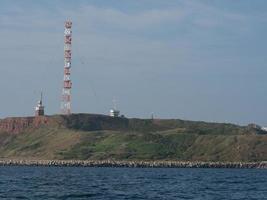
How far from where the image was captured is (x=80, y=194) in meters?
68.7

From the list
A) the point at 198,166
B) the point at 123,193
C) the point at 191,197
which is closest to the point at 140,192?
Result: the point at 123,193

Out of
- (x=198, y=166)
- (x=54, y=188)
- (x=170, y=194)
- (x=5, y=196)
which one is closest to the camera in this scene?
(x=5, y=196)

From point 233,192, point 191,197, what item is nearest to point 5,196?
point 191,197

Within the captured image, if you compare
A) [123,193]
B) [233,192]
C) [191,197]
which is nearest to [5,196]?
[123,193]

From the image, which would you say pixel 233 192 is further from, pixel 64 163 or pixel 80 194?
pixel 64 163

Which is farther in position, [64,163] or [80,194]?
[64,163]

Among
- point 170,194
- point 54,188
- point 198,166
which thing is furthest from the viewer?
point 198,166

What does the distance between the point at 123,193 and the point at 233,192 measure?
40.8 ft

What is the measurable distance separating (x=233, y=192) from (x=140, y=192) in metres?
10.2

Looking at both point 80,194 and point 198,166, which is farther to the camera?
point 198,166

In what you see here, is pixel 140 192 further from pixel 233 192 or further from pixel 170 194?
pixel 233 192

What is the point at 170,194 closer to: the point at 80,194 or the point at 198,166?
the point at 80,194

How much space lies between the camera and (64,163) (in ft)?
646

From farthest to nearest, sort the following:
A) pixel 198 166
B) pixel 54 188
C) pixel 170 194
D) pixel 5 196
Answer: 1. pixel 198 166
2. pixel 54 188
3. pixel 170 194
4. pixel 5 196
